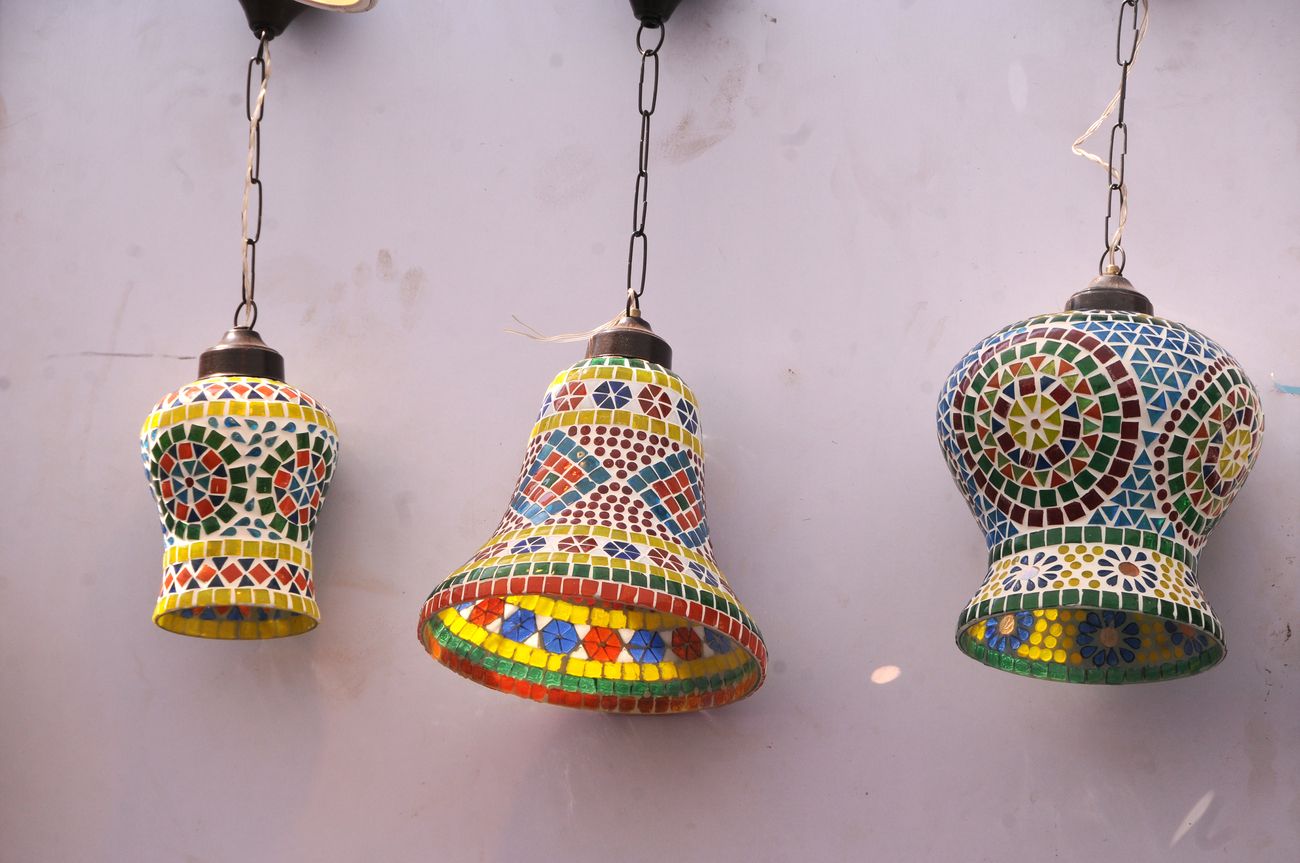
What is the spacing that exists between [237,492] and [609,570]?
0.45 metres

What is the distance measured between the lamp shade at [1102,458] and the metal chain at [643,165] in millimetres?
418

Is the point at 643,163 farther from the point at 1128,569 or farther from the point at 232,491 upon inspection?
the point at 1128,569

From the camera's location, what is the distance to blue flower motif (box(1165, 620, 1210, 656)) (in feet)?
4.34

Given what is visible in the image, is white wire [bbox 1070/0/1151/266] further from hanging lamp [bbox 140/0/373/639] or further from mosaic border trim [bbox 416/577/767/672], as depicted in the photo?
hanging lamp [bbox 140/0/373/639]

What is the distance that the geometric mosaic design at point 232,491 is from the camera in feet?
4.80

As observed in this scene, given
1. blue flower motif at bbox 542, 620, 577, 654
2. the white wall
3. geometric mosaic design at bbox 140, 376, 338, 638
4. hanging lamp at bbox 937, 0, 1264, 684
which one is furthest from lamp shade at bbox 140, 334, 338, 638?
hanging lamp at bbox 937, 0, 1264, 684

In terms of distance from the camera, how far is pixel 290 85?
5.87ft

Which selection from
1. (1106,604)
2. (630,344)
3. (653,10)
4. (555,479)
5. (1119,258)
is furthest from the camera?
(653,10)

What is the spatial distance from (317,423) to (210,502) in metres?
0.13

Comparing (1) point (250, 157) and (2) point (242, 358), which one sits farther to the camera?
(1) point (250, 157)

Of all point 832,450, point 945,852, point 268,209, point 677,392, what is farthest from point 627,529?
point 268,209

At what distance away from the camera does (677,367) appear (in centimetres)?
159

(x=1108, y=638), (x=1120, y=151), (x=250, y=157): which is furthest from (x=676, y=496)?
(x=250, y=157)

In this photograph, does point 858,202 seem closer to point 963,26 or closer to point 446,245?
point 963,26
